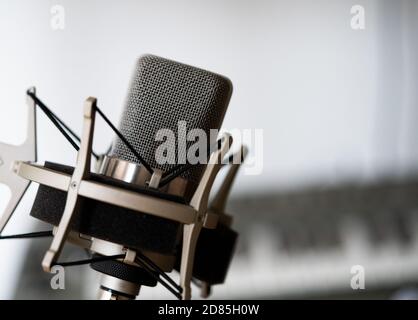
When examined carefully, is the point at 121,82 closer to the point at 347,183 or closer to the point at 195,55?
the point at 195,55

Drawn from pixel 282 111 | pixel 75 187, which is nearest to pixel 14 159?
pixel 75 187

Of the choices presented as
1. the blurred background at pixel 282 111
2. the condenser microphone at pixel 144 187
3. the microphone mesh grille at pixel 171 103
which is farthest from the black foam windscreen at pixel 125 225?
the blurred background at pixel 282 111

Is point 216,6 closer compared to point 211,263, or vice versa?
point 211,263

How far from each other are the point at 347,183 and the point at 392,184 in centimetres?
14

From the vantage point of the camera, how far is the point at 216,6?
1.67 meters

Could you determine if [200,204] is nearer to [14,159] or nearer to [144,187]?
[144,187]

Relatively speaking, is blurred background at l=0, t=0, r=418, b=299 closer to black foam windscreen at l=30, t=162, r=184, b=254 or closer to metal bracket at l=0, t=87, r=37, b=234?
metal bracket at l=0, t=87, r=37, b=234

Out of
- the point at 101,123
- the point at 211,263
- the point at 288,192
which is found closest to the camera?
the point at 211,263

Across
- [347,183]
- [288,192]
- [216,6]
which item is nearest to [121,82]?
[216,6]

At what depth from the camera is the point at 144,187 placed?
28.4 inches

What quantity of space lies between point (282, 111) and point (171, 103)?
945 mm

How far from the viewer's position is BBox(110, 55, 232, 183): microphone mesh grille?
81cm

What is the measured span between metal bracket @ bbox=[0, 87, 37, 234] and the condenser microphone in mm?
34

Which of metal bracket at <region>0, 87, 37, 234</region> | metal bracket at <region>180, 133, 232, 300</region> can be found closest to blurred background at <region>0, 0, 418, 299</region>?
metal bracket at <region>0, 87, 37, 234</region>
